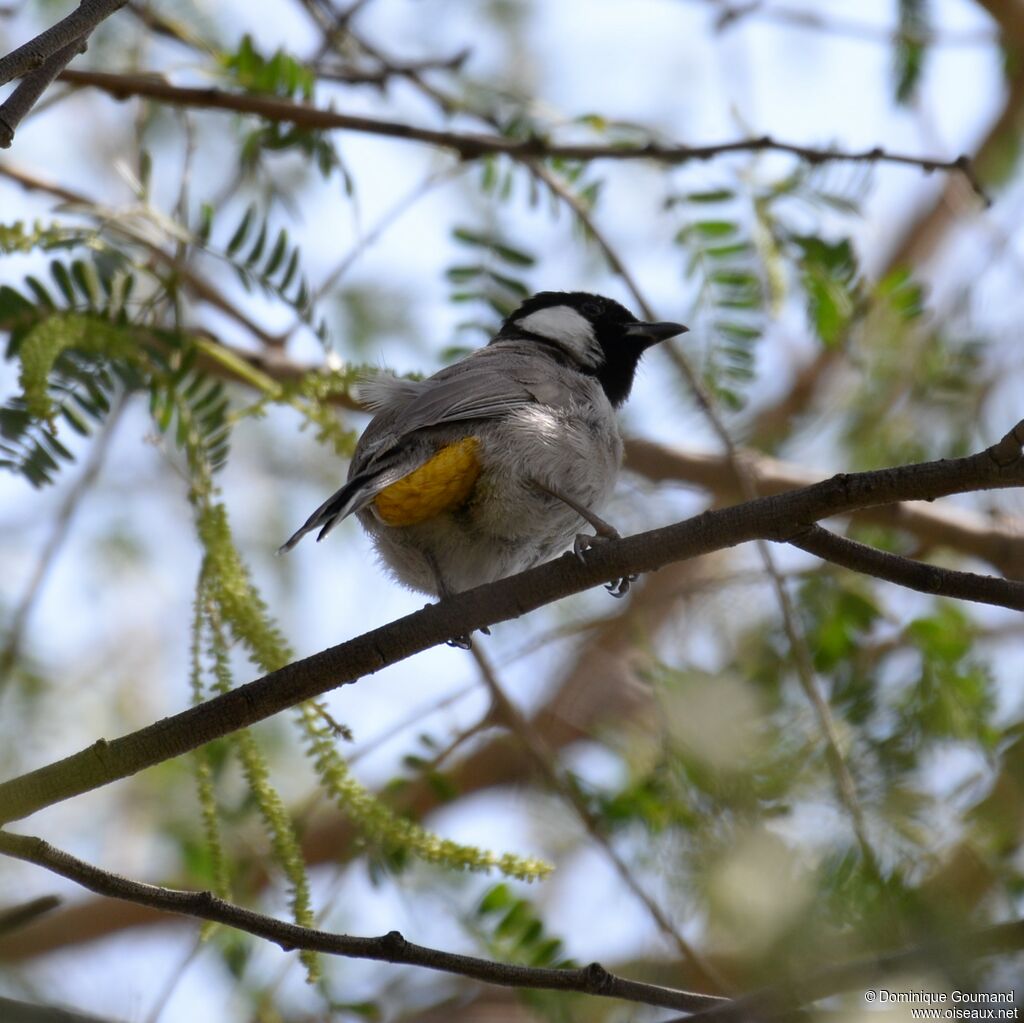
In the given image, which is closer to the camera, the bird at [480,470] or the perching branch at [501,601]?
the perching branch at [501,601]

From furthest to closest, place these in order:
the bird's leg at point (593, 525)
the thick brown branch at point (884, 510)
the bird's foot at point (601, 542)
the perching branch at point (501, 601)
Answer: the thick brown branch at point (884, 510) < the bird's leg at point (593, 525) < the bird's foot at point (601, 542) < the perching branch at point (501, 601)

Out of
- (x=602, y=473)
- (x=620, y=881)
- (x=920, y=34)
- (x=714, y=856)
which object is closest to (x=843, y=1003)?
(x=714, y=856)

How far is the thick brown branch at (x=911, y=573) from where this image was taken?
1979 mm

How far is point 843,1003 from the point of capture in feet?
5.14

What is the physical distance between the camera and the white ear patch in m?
3.87

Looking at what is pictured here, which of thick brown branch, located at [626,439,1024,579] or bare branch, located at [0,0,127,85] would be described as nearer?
bare branch, located at [0,0,127,85]

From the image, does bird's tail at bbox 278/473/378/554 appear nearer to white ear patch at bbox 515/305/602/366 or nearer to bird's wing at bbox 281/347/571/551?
bird's wing at bbox 281/347/571/551

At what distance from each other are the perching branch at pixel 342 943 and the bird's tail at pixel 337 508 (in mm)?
677

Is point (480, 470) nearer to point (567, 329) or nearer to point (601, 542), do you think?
point (601, 542)

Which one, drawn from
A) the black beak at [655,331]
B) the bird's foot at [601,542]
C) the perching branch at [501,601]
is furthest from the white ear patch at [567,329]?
the perching branch at [501,601]

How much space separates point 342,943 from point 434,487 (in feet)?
3.83

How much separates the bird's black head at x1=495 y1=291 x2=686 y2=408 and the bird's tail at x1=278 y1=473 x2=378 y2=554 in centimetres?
126

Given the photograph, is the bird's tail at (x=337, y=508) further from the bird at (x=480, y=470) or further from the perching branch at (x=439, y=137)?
the perching branch at (x=439, y=137)

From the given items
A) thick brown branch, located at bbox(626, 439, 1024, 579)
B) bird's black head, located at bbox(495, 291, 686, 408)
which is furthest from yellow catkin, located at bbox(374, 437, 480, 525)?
thick brown branch, located at bbox(626, 439, 1024, 579)
